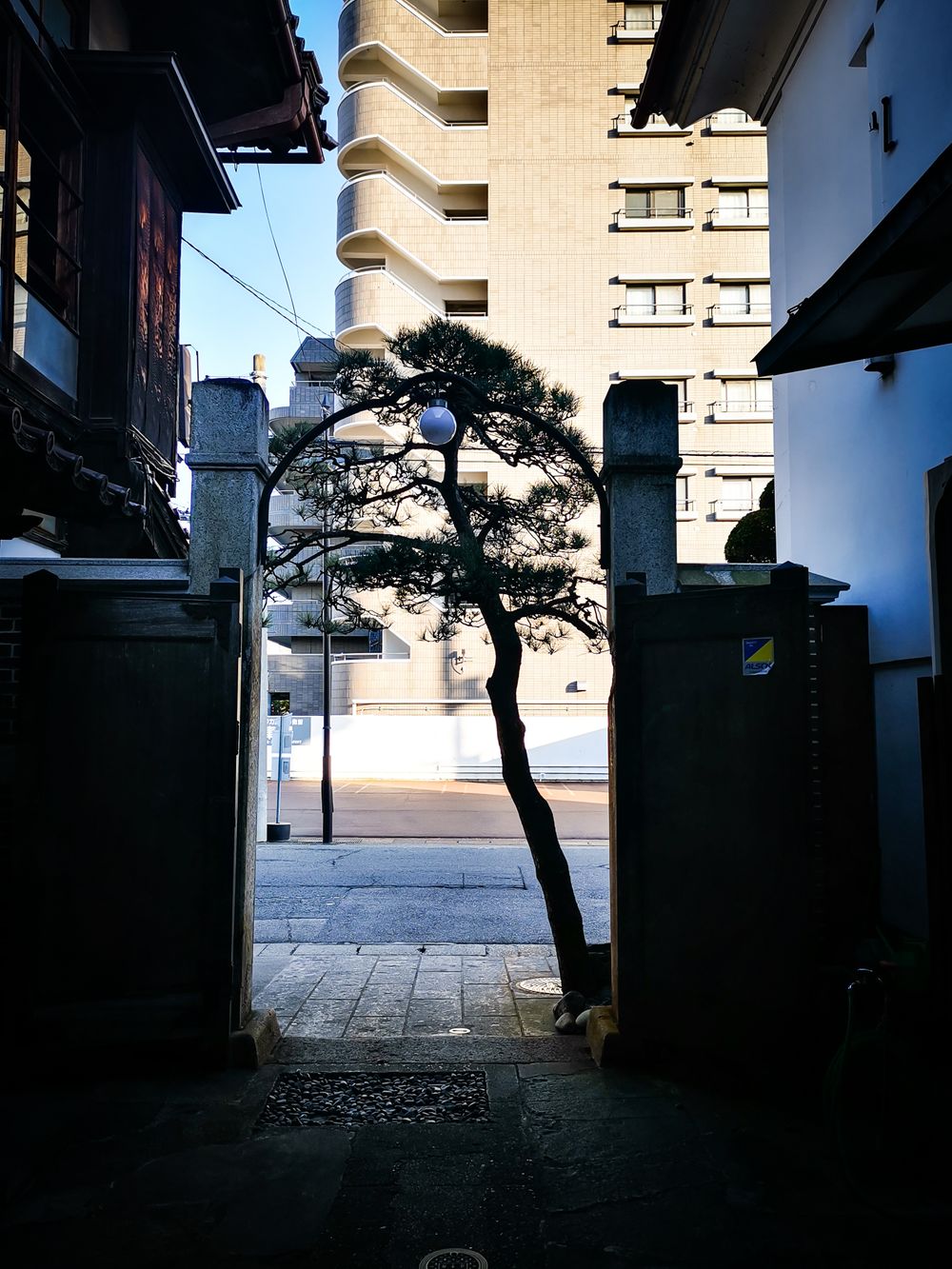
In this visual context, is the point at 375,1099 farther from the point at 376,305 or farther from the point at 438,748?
the point at 376,305

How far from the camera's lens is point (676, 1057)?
4902 millimetres

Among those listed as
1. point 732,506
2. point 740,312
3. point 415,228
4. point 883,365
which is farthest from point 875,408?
point 415,228

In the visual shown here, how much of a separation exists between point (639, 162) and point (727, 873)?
31269 millimetres

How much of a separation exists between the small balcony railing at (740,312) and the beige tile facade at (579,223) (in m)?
0.06

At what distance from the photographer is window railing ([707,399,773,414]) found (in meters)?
30.6

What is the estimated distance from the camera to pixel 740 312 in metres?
30.9

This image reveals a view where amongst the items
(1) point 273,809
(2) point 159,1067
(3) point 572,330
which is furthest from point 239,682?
(3) point 572,330

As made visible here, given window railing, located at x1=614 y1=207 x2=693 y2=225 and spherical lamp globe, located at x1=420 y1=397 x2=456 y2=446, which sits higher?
window railing, located at x1=614 y1=207 x2=693 y2=225

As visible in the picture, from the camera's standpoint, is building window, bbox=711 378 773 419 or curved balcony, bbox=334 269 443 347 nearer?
curved balcony, bbox=334 269 443 347

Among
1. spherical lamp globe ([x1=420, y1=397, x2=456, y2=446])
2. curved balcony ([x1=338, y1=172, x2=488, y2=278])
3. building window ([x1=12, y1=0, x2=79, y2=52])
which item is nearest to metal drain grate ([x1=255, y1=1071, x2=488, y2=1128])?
spherical lamp globe ([x1=420, y1=397, x2=456, y2=446])

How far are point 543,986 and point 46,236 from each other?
24.4ft

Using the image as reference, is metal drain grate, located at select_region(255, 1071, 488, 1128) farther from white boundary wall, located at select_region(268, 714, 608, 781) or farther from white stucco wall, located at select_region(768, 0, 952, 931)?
white boundary wall, located at select_region(268, 714, 608, 781)

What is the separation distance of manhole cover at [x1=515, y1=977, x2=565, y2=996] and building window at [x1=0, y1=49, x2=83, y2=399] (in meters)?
6.14

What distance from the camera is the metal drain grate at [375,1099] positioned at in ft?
14.5
